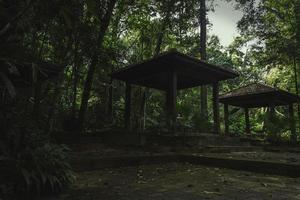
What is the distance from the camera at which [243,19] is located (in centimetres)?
1734

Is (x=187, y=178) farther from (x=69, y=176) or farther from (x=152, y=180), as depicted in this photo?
(x=69, y=176)

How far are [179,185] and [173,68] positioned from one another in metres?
6.89

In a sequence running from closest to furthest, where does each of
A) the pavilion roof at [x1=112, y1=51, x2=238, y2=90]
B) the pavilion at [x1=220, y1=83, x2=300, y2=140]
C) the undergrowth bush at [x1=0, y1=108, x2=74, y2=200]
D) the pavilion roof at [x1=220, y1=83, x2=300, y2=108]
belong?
the undergrowth bush at [x1=0, y1=108, x2=74, y2=200]
the pavilion roof at [x1=112, y1=51, x2=238, y2=90]
the pavilion at [x1=220, y1=83, x2=300, y2=140]
the pavilion roof at [x1=220, y1=83, x2=300, y2=108]

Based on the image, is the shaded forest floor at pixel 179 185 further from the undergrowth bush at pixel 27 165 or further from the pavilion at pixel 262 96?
the pavilion at pixel 262 96

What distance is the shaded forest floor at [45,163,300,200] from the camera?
12.5ft

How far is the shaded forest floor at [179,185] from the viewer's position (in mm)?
3805

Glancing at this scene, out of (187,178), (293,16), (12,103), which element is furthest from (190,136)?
(293,16)

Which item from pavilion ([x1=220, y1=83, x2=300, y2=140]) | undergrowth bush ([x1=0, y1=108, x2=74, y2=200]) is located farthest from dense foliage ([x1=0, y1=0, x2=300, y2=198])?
pavilion ([x1=220, y1=83, x2=300, y2=140])

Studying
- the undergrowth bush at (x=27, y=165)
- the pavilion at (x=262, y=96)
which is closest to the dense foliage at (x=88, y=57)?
the undergrowth bush at (x=27, y=165)

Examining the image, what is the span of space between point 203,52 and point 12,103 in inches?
558

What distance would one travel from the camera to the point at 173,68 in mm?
10914

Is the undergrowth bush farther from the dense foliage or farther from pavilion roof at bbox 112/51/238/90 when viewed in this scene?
pavilion roof at bbox 112/51/238/90

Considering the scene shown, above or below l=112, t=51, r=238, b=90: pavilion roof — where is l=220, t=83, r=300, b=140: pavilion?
below

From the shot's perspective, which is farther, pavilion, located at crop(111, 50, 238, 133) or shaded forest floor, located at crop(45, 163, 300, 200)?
pavilion, located at crop(111, 50, 238, 133)
